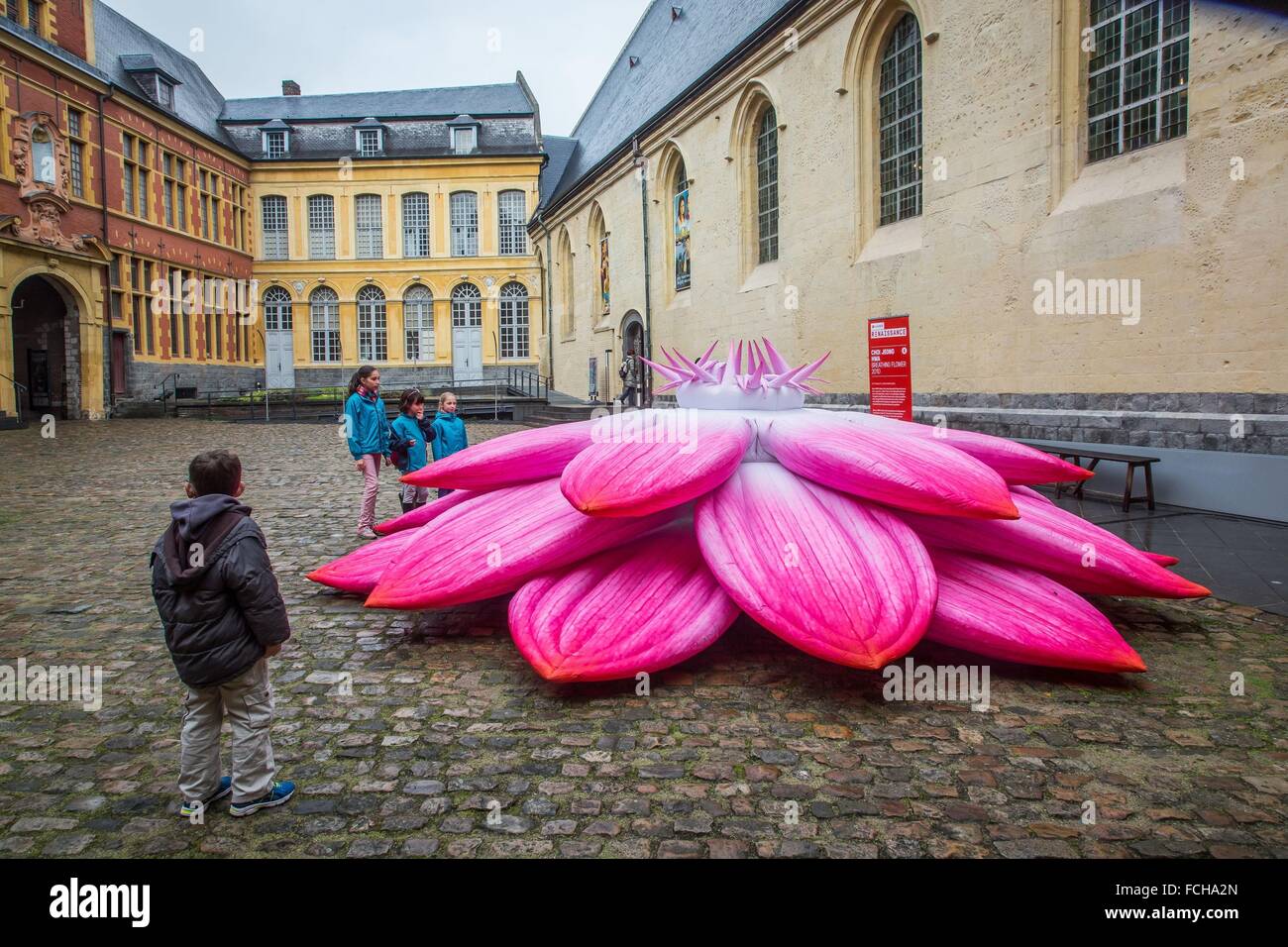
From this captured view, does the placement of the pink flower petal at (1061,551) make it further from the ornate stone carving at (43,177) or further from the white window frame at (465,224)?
the white window frame at (465,224)

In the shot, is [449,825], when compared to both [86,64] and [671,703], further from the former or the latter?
[86,64]

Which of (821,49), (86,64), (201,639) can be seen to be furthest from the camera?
(86,64)

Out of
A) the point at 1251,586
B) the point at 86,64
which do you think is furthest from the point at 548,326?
the point at 1251,586

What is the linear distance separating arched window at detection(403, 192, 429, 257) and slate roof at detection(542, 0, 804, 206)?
25.7ft

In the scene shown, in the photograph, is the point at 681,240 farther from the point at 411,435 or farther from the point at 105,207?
the point at 105,207

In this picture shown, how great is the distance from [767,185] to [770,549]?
15.6 metres

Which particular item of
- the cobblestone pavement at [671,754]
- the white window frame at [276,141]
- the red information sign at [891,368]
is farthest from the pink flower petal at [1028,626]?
the white window frame at [276,141]

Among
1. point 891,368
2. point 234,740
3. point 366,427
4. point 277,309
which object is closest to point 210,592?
point 234,740

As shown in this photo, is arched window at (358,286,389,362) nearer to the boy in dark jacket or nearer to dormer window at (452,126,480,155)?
dormer window at (452,126,480,155)

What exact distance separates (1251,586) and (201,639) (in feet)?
20.4

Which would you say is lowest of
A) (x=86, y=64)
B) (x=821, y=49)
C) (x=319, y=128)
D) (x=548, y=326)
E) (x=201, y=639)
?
(x=201, y=639)

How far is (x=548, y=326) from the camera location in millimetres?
34469

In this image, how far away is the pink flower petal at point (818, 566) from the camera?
10.2ft

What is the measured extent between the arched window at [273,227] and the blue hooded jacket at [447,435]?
3467 cm
